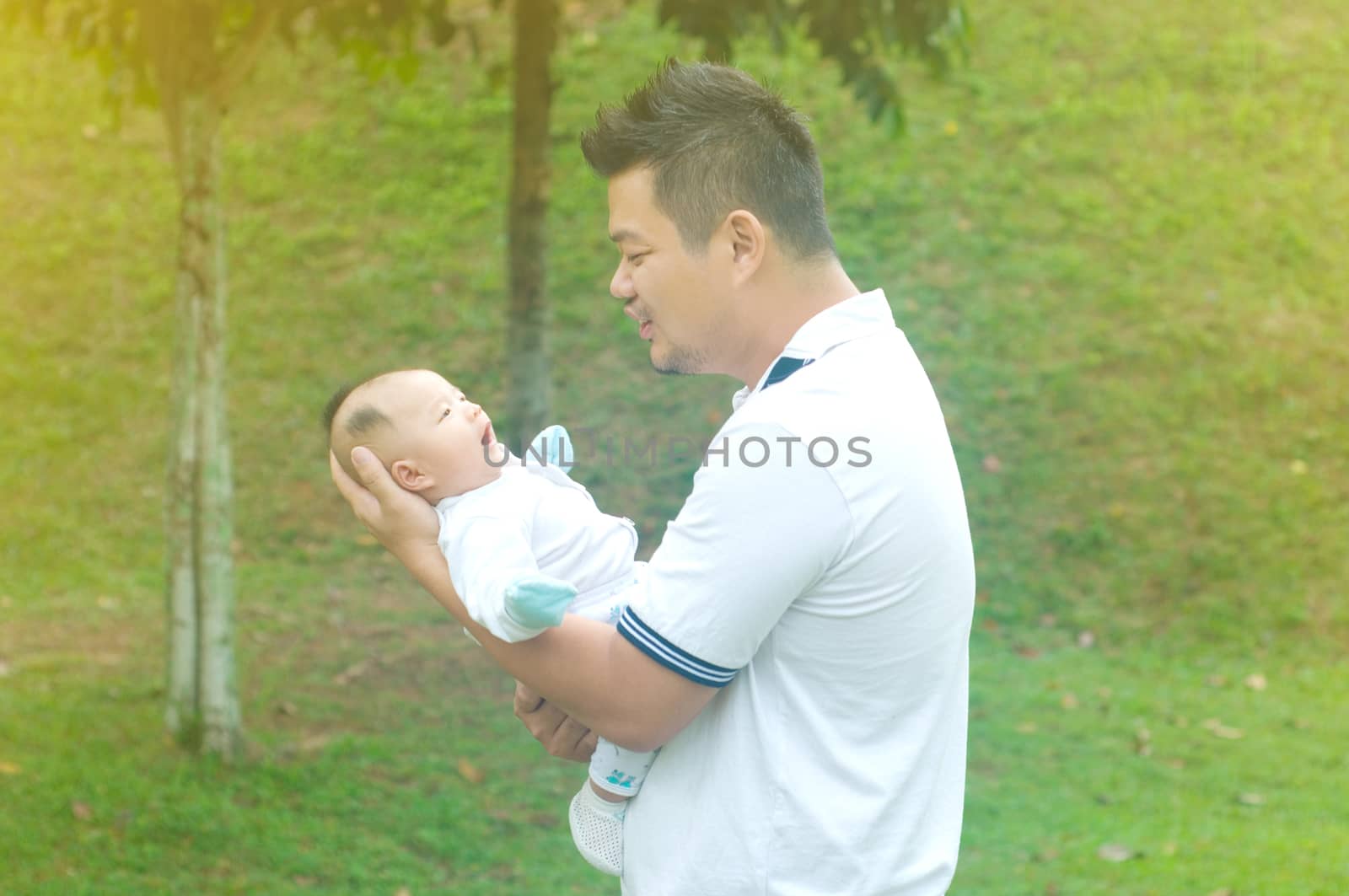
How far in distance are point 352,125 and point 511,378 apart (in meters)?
5.52

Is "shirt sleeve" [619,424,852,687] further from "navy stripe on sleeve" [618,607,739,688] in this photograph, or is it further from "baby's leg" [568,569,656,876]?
"baby's leg" [568,569,656,876]

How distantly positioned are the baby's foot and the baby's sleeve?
1.29 feet

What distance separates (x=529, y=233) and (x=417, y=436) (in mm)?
4500

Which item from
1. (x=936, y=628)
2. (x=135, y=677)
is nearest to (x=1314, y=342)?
(x=135, y=677)

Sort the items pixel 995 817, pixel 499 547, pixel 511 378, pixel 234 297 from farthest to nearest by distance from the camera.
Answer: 1. pixel 234 297
2. pixel 511 378
3. pixel 995 817
4. pixel 499 547

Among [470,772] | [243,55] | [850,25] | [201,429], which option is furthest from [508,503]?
[850,25]

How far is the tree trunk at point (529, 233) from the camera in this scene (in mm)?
6367

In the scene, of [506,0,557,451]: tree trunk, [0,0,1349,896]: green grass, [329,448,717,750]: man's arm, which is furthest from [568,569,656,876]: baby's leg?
[506,0,557,451]: tree trunk

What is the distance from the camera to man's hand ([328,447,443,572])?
73.2 inches

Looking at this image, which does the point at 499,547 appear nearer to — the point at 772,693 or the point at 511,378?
the point at 772,693

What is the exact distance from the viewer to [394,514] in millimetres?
1863

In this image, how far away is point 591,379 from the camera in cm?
895

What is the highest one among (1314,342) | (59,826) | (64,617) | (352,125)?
(352,125)

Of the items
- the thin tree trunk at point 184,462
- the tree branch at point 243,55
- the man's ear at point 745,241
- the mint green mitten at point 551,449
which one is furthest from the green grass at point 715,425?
the man's ear at point 745,241
